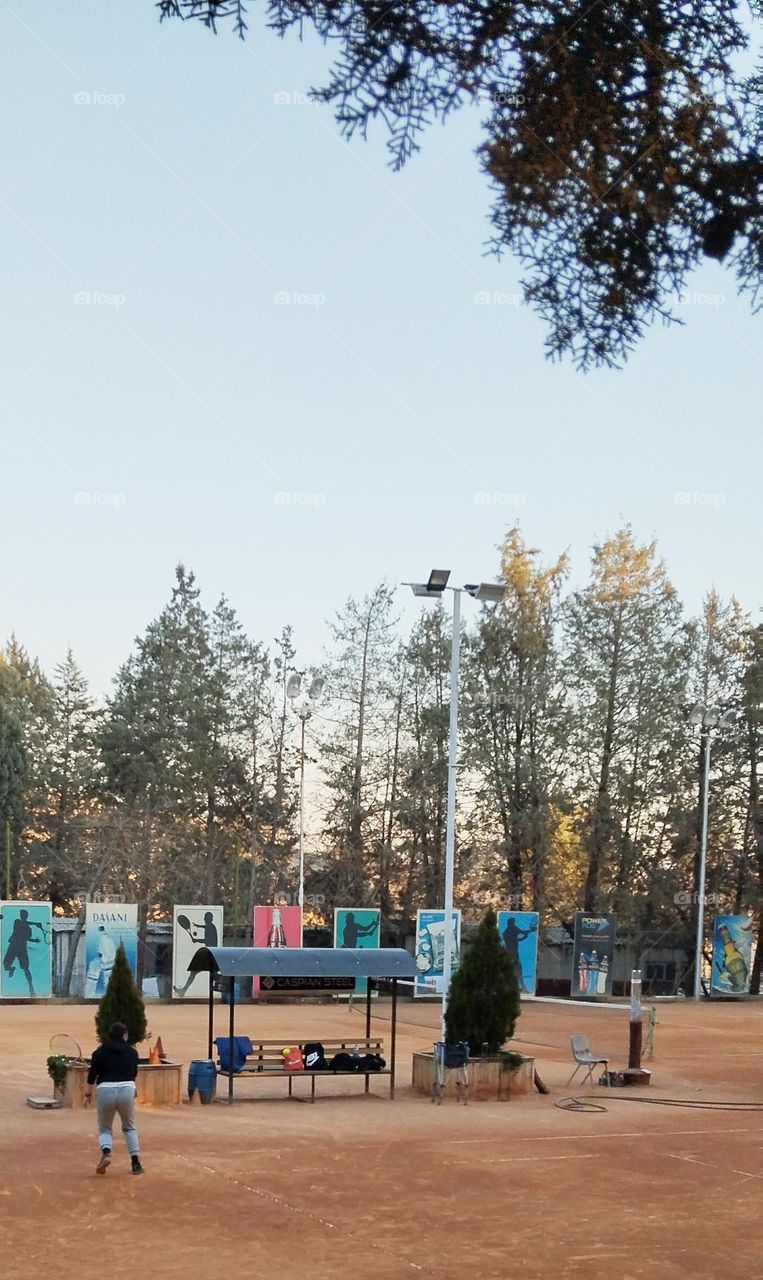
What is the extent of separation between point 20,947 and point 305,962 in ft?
66.2

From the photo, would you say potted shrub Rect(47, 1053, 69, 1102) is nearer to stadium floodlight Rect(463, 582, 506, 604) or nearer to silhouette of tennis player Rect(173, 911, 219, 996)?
stadium floodlight Rect(463, 582, 506, 604)

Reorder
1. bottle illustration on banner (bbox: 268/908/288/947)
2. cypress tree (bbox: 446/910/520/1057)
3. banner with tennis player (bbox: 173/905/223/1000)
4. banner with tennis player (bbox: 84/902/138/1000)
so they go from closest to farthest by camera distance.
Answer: cypress tree (bbox: 446/910/520/1057) → banner with tennis player (bbox: 84/902/138/1000) → banner with tennis player (bbox: 173/905/223/1000) → bottle illustration on banner (bbox: 268/908/288/947)

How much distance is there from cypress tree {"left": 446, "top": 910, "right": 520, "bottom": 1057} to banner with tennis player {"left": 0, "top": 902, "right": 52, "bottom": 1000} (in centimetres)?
1961

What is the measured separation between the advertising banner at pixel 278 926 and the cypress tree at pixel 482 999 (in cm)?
2044

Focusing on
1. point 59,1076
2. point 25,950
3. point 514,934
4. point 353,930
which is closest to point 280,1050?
point 59,1076

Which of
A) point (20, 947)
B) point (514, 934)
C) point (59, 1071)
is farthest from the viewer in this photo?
point (514, 934)

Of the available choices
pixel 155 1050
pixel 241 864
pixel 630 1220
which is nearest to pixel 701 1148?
pixel 630 1220

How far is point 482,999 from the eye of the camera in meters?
23.6

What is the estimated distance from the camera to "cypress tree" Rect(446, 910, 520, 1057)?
77.4ft

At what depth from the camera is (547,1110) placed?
22062 mm

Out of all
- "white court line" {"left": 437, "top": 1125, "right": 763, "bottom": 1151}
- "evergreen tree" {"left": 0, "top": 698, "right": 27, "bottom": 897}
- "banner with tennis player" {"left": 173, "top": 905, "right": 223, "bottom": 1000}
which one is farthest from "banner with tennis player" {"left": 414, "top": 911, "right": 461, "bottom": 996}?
"evergreen tree" {"left": 0, "top": 698, "right": 27, "bottom": 897}

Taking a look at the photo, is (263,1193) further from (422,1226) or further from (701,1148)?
(701,1148)

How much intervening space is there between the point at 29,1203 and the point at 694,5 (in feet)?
44.5

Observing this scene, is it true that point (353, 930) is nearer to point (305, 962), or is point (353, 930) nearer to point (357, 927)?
point (357, 927)
